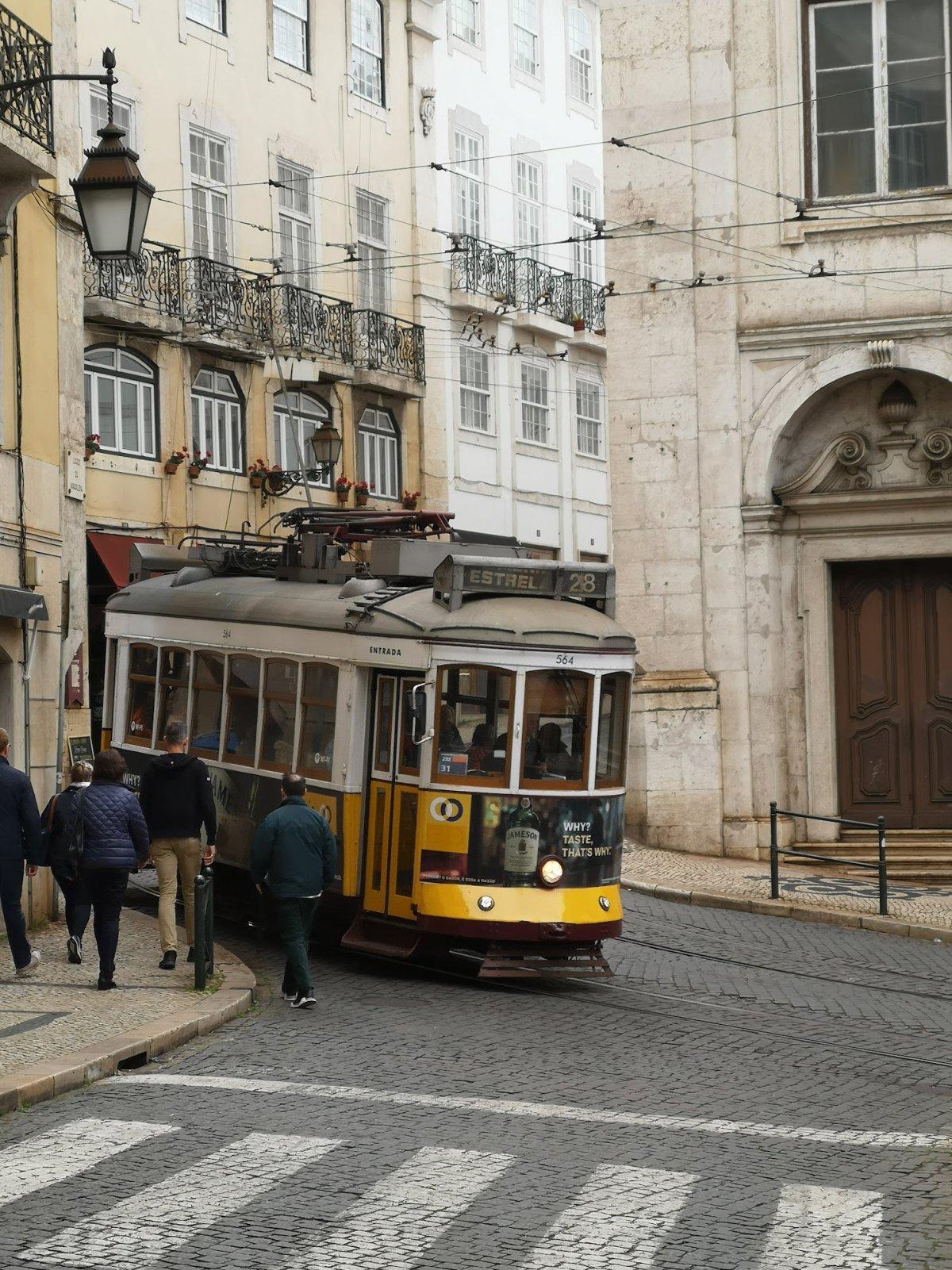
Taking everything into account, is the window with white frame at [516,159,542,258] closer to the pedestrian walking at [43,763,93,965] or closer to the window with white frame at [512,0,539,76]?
the window with white frame at [512,0,539,76]

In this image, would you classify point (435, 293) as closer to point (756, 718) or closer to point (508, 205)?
point (508, 205)

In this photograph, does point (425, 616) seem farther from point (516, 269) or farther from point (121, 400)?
point (516, 269)

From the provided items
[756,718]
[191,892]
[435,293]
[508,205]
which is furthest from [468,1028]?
[508,205]

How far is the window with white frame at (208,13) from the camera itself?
3139 centimetres

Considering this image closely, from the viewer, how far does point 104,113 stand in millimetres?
29281

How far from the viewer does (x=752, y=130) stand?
2286 cm

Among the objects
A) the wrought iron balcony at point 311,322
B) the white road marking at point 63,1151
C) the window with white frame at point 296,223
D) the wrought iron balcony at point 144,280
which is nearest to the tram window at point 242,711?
the white road marking at point 63,1151

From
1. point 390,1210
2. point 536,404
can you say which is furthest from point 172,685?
point 536,404

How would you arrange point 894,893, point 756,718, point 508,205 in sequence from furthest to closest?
point 508,205 → point 756,718 → point 894,893

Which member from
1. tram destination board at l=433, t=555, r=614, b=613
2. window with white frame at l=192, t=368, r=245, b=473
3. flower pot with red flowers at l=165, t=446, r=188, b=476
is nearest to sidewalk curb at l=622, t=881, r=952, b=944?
tram destination board at l=433, t=555, r=614, b=613

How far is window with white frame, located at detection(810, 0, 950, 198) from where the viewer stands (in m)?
22.5

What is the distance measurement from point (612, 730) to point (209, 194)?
62.9ft

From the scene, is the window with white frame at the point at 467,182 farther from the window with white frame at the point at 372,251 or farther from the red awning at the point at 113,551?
the red awning at the point at 113,551

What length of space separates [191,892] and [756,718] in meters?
9.45
